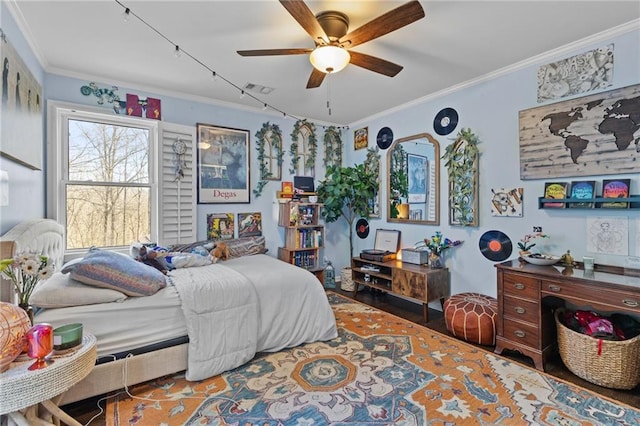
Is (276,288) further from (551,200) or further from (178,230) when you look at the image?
(551,200)

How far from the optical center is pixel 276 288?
2.56 m

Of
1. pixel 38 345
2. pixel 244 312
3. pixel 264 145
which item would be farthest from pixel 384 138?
A: pixel 38 345

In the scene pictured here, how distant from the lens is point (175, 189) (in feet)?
11.2

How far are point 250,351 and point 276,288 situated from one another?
51cm

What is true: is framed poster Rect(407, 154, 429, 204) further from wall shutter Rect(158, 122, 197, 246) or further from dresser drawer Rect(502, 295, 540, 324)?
wall shutter Rect(158, 122, 197, 246)

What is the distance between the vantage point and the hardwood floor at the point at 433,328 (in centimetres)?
185

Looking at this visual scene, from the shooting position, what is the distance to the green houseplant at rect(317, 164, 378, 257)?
4.22 m

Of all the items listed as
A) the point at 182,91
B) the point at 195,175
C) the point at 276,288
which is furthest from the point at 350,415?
the point at 182,91

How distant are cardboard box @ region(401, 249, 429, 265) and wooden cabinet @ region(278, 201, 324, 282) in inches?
46.0

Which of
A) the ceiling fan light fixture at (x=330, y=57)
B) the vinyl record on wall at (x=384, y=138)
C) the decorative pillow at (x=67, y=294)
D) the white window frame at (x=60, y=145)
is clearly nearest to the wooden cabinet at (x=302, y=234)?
the vinyl record on wall at (x=384, y=138)

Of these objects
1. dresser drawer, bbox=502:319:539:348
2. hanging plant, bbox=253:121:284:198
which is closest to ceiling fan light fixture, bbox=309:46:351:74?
hanging plant, bbox=253:121:284:198

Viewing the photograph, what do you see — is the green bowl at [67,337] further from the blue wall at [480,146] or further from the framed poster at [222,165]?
the framed poster at [222,165]

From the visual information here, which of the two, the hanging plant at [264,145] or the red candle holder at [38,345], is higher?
the hanging plant at [264,145]

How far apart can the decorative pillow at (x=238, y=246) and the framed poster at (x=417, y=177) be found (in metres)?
2.01
